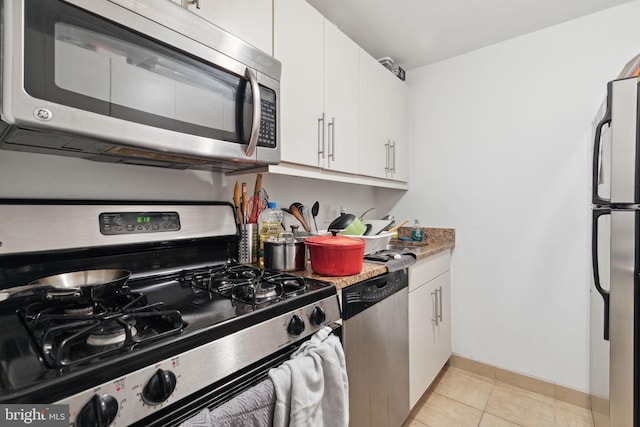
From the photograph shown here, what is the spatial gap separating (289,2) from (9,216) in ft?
4.14

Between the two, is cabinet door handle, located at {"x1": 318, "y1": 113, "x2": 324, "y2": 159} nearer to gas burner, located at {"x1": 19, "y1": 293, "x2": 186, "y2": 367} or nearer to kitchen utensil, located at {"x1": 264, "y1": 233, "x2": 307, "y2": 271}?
kitchen utensil, located at {"x1": 264, "y1": 233, "x2": 307, "y2": 271}

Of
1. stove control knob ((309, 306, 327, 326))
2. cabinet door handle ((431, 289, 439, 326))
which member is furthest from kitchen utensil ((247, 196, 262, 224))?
cabinet door handle ((431, 289, 439, 326))

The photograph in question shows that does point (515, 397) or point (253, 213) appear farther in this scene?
point (515, 397)

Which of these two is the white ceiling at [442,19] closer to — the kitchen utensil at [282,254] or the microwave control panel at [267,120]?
the microwave control panel at [267,120]

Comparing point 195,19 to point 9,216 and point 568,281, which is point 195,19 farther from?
point 568,281

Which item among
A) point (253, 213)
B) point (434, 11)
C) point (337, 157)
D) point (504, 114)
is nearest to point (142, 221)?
point (253, 213)

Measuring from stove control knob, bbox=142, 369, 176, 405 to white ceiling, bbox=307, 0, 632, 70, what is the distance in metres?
1.82

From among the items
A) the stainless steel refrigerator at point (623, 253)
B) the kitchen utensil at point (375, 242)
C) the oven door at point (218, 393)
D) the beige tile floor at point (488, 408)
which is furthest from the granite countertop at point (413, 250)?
the beige tile floor at point (488, 408)

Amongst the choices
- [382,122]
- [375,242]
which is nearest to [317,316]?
[375,242]

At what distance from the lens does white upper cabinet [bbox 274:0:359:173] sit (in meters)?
1.25

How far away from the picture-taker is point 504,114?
200cm

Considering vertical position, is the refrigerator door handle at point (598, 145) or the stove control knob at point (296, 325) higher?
the refrigerator door handle at point (598, 145)

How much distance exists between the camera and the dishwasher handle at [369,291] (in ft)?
3.47

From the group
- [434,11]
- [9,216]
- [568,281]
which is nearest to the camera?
[9,216]
